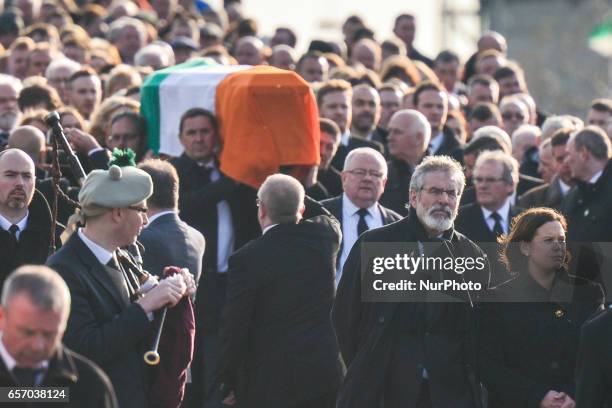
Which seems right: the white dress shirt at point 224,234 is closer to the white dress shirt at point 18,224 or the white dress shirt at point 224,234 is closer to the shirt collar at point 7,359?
the white dress shirt at point 18,224

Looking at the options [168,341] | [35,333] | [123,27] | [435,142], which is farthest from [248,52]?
[35,333]

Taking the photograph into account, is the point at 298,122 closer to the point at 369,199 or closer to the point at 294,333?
the point at 369,199

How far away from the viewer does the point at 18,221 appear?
1115 cm

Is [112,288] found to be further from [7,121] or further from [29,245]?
[7,121]

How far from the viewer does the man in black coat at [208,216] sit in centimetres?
1336

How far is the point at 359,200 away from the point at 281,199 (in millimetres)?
1577

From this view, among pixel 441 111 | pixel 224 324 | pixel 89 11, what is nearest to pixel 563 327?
pixel 224 324

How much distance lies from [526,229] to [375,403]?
1352mm

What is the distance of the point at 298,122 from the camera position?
44.5 feet

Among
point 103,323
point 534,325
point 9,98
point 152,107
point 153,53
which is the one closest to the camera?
point 103,323

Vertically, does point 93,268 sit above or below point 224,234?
below

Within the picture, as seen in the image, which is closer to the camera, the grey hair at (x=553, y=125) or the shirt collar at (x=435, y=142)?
the shirt collar at (x=435, y=142)

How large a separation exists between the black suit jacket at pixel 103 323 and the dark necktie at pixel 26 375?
4.86 ft

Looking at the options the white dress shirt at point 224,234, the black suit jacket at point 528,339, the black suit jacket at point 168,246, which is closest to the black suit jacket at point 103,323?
the black suit jacket at point 168,246
